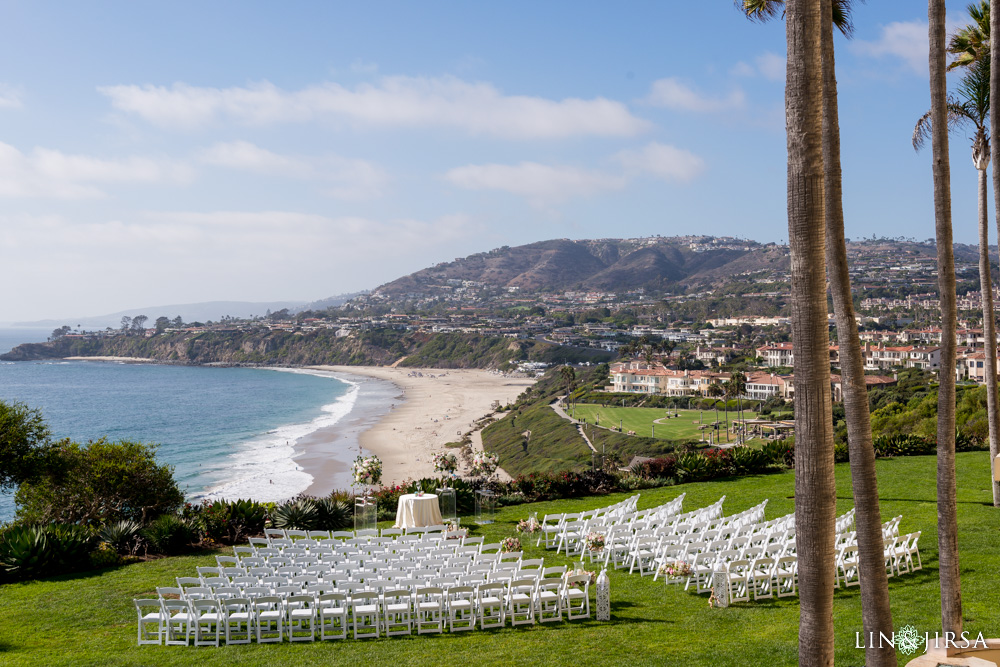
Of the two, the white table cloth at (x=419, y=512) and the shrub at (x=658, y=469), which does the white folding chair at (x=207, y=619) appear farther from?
the shrub at (x=658, y=469)

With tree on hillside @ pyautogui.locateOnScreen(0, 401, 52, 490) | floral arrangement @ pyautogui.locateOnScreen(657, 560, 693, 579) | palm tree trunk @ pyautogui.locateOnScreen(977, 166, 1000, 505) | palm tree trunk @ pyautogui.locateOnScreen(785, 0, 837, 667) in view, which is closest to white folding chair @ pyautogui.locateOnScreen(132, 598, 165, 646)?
floral arrangement @ pyautogui.locateOnScreen(657, 560, 693, 579)

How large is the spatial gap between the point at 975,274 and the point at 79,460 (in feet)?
519

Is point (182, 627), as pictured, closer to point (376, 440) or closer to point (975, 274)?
point (376, 440)

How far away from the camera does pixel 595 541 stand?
1259 centimetres

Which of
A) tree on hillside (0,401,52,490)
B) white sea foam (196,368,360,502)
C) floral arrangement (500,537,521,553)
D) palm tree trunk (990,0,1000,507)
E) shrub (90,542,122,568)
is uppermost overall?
palm tree trunk (990,0,1000,507)

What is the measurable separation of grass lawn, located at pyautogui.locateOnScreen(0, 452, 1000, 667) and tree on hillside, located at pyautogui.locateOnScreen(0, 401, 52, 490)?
5244mm

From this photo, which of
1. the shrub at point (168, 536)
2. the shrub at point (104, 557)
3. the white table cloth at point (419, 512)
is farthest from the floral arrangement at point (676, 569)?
the shrub at point (104, 557)

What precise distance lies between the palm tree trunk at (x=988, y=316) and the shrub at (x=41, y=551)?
16.0 m

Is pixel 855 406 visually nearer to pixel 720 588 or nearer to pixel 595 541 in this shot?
pixel 720 588

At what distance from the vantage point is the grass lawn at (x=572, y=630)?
24.7 ft

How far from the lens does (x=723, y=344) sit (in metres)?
118

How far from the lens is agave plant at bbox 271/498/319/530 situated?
15.2 metres

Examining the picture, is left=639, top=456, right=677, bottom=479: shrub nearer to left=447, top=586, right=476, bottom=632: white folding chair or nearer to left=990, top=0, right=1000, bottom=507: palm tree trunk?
left=447, top=586, right=476, bottom=632: white folding chair

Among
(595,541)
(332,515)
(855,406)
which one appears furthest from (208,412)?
(855,406)
